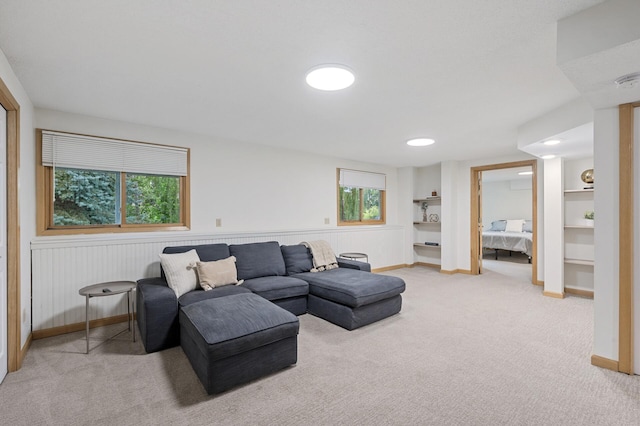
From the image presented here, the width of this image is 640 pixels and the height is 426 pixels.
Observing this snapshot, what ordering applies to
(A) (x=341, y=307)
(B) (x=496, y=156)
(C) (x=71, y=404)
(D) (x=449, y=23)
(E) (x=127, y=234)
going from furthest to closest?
(B) (x=496, y=156), (E) (x=127, y=234), (A) (x=341, y=307), (C) (x=71, y=404), (D) (x=449, y=23)

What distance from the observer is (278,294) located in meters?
3.46

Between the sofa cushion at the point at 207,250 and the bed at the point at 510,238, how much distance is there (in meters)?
7.36

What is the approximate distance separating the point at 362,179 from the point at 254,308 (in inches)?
167

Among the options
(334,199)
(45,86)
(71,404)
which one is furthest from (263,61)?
(334,199)

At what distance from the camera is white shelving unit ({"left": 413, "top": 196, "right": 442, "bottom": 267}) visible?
22.4 ft

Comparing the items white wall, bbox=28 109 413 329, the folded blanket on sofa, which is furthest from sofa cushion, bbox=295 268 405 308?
white wall, bbox=28 109 413 329

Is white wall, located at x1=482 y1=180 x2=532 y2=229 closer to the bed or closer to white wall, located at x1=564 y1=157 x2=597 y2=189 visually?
the bed

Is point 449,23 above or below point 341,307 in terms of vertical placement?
above

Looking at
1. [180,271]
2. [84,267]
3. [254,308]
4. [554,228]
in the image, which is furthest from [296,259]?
[554,228]

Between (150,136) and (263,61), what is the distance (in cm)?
236

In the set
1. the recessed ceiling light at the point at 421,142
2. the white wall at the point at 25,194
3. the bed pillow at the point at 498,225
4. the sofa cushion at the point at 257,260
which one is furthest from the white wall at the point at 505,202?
the white wall at the point at 25,194

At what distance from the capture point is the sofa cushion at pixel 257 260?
Answer: 3.79m

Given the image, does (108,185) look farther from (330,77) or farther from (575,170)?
(575,170)

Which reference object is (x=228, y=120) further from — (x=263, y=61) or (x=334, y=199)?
(x=334, y=199)
